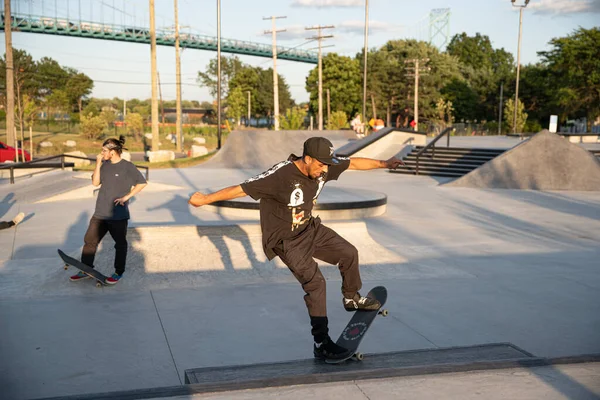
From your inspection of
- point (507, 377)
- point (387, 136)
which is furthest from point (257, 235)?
point (387, 136)

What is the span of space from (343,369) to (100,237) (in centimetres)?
383

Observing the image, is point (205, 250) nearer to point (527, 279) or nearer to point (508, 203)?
point (527, 279)

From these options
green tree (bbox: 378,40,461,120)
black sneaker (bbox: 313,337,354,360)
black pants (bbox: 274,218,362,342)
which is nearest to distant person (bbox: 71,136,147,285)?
black pants (bbox: 274,218,362,342)

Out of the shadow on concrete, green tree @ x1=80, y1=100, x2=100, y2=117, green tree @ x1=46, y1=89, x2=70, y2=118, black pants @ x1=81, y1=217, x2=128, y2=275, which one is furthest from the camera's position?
green tree @ x1=80, y1=100, x2=100, y2=117

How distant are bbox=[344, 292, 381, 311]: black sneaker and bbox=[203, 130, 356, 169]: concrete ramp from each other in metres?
21.9

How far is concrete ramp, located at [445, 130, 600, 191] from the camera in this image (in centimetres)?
1766

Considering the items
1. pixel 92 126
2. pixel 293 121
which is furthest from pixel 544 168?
pixel 92 126

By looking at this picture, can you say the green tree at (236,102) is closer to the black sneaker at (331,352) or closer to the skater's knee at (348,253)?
the skater's knee at (348,253)

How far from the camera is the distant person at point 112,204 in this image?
671cm

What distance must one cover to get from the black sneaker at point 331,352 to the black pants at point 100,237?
337 cm

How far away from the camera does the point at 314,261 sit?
4.28 m

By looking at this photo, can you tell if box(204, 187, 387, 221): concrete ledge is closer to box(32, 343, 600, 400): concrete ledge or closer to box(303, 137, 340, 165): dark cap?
box(32, 343, 600, 400): concrete ledge

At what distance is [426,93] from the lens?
268 feet

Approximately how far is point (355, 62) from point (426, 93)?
38.7 feet
